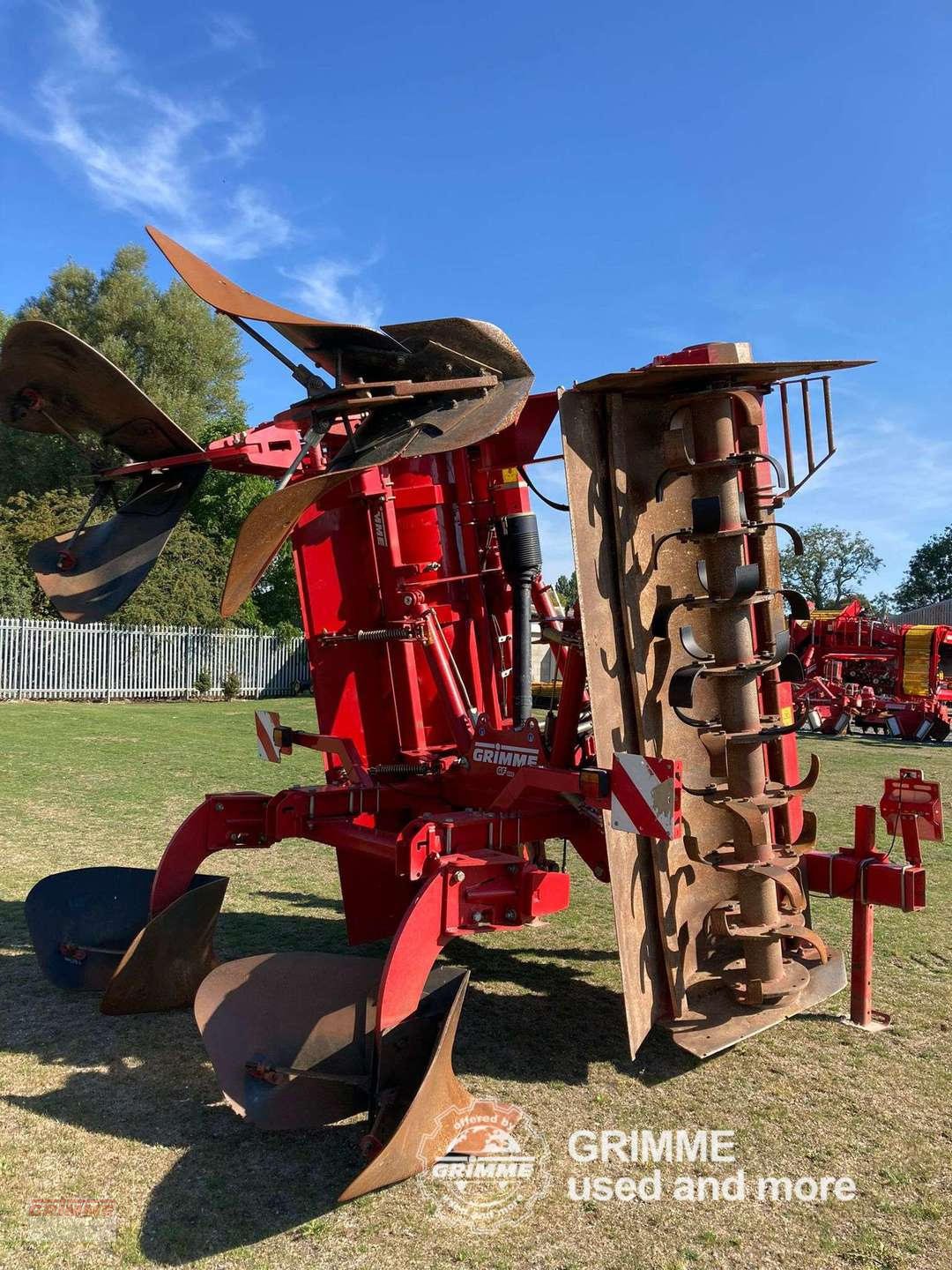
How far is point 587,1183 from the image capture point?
2.93 m

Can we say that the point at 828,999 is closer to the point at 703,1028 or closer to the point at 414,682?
the point at 703,1028

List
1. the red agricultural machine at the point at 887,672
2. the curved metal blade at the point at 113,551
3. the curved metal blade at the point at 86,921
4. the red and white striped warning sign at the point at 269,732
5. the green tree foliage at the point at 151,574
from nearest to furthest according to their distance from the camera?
the curved metal blade at the point at 113,551 → the curved metal blade at the point at 86,921 → the red and white striped warning sign at the point at 269,732 → the red agricultural machine at the point at 887,672 → the green tree foliage at the point at 151,574

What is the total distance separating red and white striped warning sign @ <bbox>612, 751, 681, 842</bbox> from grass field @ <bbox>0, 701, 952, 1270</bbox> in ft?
3.37

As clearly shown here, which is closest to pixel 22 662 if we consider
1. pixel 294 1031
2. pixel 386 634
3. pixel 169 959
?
pixel 169 959

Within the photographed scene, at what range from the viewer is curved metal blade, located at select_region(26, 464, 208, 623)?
4.16 meters

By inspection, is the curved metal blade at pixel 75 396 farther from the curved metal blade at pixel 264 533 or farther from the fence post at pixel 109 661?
the fence post at pixel 109 661

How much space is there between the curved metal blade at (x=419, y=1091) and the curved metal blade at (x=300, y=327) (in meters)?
2.27

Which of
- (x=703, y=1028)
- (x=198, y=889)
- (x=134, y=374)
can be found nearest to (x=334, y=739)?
(x=198, y=889)

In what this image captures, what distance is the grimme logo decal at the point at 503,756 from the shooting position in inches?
164

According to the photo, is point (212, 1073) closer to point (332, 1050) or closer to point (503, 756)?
point (332, 1050)

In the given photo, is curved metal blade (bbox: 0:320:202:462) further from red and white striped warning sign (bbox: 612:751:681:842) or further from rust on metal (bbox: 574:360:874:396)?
red and white striped warning sign (bbox: 612:751:681:842)

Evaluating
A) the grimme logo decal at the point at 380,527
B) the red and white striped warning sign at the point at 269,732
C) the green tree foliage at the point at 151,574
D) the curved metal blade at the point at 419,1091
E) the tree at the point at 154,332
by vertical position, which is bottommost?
the curved metal blade at the point at 419,1091

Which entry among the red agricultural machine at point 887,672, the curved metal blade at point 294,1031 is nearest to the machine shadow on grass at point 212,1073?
the curved metal blade at point 294,1031

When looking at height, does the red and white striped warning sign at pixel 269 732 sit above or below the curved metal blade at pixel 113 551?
below
